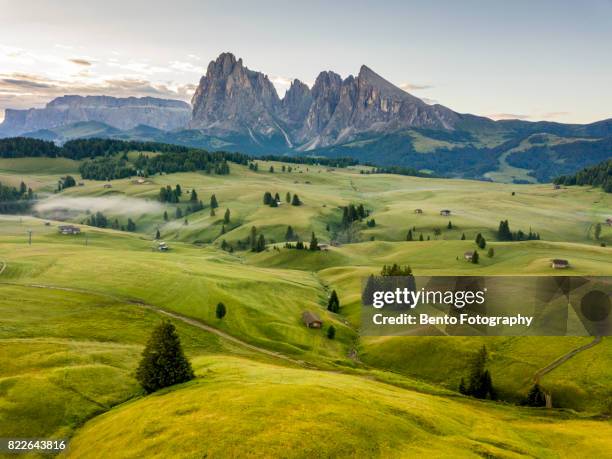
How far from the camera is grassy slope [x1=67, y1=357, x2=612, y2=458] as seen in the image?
4416 cm

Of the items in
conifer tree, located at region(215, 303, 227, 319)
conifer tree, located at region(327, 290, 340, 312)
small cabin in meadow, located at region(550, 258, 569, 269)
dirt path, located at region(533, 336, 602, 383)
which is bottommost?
conifer tree, located at region(327, 290, 340, 312)

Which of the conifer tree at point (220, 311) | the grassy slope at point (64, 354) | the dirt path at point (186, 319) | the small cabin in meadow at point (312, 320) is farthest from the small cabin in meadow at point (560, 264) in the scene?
the grassy slope at point (64, 354)

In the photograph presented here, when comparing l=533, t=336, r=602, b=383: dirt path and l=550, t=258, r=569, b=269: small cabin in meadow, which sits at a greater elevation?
l=550, t=258, r=569, b=269: small cabin in meadow

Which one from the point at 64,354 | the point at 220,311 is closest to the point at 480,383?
the point at 220,311

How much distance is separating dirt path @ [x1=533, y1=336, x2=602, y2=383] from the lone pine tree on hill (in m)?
57.2

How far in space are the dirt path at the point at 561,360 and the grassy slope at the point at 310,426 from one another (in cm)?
1344

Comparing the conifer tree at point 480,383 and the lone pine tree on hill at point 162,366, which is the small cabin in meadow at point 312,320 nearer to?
the conifer tree at point 480,383

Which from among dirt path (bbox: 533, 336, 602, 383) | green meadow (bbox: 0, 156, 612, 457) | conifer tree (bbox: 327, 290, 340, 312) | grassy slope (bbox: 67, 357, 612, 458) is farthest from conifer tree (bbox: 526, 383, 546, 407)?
conifer tree (bbox: 327, 290, 340, 312)

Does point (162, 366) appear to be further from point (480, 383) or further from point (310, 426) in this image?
point (480, 383)

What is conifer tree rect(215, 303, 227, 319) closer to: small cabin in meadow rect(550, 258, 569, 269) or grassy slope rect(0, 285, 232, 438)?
grassy slope rect(0, 285, 232, 438)

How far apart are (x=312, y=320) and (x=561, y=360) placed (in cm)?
5255

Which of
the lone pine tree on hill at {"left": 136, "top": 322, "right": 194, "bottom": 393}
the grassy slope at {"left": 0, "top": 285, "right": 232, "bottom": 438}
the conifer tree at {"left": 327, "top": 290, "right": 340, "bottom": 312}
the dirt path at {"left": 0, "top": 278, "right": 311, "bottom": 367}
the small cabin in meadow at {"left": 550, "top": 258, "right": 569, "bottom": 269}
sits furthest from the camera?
the small cabin in meadow at {"left": 550, "top": 258, "right": 569, "bottom": 269}

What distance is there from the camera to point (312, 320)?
374ft

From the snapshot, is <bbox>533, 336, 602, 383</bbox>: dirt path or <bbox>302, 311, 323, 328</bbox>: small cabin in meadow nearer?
<bbox>533, 336, 602, 383</bbox>: dirt path
